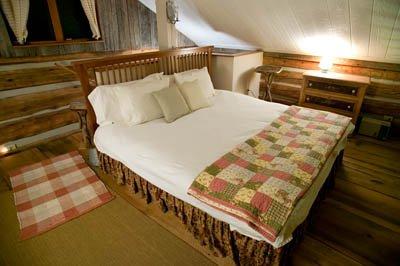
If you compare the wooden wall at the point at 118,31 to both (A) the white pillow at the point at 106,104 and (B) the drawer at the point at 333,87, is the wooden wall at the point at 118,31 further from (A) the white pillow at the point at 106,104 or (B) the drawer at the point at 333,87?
(B) the drawer at the point at 333,87

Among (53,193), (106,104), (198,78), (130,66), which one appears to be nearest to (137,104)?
(106,104)

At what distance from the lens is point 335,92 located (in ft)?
10.8

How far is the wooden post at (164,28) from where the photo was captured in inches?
114

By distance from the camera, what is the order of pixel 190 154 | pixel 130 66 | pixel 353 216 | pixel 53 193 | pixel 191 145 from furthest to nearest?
1. pixel 130 66
2. pixel 53 193
3. pixel 353 216
4. pixel 191 145
5. pixel 190 154

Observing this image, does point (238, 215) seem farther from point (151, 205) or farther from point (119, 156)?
point (119, 156)

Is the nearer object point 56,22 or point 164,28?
point 164,28

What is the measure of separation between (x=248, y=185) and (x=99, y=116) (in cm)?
162

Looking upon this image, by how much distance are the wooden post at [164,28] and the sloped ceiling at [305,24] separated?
86 centimetres

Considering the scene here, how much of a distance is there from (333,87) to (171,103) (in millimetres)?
2403

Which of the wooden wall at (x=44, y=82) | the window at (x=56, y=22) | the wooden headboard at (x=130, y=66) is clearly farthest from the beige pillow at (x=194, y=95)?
the window at (x=56, y=22)

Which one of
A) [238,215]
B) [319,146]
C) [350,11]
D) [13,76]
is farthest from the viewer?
[13,76]

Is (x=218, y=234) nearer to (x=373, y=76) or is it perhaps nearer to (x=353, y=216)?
(x=353, y=216)

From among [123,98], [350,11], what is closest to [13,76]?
[123,98]

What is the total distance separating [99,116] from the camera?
228 centimetres
